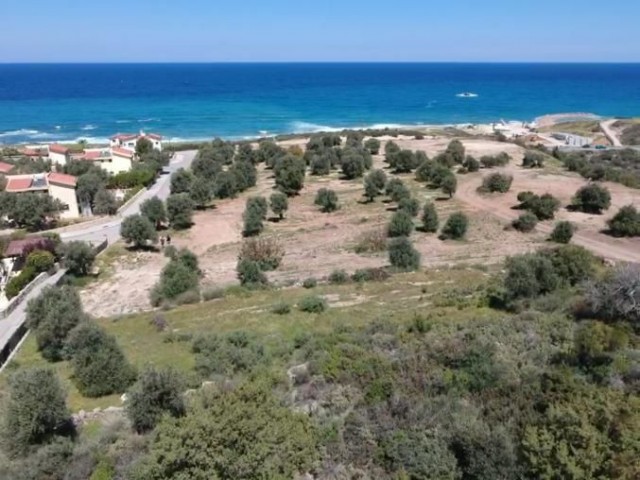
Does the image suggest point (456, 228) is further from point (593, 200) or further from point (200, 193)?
point (200, 193)

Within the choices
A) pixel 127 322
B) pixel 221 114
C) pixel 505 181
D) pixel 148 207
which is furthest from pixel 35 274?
pixel 221 114

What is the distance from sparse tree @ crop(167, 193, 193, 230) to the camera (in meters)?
47.0

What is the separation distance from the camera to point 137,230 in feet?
138

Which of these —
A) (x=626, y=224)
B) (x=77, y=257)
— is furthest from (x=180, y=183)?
(x=626, y=224)

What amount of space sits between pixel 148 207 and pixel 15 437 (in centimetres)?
3221

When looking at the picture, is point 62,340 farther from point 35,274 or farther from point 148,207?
point 148,207

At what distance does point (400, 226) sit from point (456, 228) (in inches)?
161

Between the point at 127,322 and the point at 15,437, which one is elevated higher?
the point at 15,437

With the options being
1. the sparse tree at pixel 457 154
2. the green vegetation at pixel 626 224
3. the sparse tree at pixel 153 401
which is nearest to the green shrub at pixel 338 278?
the sparse tree at pixel 153 401

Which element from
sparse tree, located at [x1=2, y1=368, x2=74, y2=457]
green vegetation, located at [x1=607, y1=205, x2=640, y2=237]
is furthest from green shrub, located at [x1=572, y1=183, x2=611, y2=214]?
sparse tree, located at [x1=2, y1=368, x2=74, y2=457]

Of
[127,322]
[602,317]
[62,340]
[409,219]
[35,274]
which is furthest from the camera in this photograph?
[409,219]

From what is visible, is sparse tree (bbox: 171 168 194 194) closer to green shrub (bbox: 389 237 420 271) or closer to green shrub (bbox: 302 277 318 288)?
green shrub (bbox: 302 277 318 288)

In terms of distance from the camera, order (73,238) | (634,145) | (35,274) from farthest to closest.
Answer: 1. (634,145)
2. (73,238)
3. (35,274)

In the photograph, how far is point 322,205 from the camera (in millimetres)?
51562
